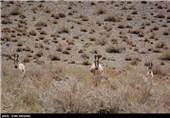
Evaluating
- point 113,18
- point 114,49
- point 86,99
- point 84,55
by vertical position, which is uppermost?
point 86,99

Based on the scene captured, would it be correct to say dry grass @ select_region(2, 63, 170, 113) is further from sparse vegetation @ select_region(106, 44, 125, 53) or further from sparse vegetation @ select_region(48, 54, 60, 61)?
sparse vegetation @ select_region(106, 44, 125, 53)

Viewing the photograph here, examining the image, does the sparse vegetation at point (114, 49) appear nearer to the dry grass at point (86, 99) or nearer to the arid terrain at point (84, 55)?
the arid terrain at point (84, 55)

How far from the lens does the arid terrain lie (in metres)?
9.89

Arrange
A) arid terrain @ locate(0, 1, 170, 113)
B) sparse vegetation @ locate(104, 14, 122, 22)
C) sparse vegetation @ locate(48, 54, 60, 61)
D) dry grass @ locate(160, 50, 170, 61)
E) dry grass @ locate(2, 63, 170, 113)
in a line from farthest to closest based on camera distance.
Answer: sparse vegetation @ locate(104, 14, 122, 22), dry grass @ locate(160, 50, 170, 61), sparse vegetation @ locate(48, 54, 60, 61), arid terrain @ locate(0, 1, 170, 113), dry grass @ locate(2, 63, 170, 113)

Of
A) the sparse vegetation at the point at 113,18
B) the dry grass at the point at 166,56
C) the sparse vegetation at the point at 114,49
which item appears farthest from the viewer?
the sparse vegetation at the point at 113,18

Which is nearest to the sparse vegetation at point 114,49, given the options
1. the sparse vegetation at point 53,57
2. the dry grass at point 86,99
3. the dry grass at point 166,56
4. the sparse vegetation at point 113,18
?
the dry grass at point 166,56

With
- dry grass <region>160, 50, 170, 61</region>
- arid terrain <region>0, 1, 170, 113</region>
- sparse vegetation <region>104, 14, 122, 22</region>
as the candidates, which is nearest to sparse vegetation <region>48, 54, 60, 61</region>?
arid terrain <region>0, 1, 170, 113</region>

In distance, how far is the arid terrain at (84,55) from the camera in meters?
9.89

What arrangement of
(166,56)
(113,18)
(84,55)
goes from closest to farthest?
(84,55), (166,56), (113,18)

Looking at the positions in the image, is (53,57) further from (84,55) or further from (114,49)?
(114,49)

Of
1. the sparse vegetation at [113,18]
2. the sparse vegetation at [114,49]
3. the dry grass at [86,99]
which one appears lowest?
the sparse vegetation at [113,18]

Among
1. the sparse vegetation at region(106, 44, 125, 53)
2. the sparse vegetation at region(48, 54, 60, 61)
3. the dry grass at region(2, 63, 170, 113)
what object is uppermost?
the dry grass at region(2, 63, 170, 113)

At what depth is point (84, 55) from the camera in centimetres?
2736

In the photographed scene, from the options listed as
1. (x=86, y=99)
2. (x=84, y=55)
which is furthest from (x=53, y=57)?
(x=86, y=99)
